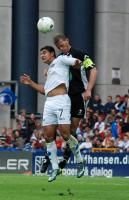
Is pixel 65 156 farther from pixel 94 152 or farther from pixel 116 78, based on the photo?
pixel 116 78

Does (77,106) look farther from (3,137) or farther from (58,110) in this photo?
(3,137)

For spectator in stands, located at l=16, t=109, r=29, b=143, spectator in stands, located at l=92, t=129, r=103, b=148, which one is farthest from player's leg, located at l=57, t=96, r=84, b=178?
spectator in stands, located at l=16, t=109, r=29, b=143

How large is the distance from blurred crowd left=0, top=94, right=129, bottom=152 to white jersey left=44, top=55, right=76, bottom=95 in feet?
35.1

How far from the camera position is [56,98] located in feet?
51.0

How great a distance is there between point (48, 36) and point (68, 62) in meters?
21.3

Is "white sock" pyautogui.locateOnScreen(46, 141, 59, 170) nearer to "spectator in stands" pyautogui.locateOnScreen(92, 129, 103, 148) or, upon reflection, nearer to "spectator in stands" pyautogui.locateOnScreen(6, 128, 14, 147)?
"spectator in stands" pyautogui.locateOnScreen(92, 129, 103, 148)

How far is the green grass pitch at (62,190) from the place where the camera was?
42.7 ft

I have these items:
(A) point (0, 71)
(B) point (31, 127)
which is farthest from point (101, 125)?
(A) point (0, 71)

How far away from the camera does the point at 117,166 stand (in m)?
24.6

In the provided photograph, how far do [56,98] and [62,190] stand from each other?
1.90 m

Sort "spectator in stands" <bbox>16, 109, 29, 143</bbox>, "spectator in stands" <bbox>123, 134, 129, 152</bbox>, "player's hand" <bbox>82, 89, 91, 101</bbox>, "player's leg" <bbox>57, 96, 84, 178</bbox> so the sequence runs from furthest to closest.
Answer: "spectator in stands" <bbox>16, 109, 29, 143</bbox>
"spectator in stands" <bbox>123, 134, 129, 152</bbox>
"player's leg" <bbox>57, 96, 84, 178</bbox>
"player's hand" <bbox>82, 89, 91, 101</bbox>

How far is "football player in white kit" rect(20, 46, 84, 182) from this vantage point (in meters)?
15.5

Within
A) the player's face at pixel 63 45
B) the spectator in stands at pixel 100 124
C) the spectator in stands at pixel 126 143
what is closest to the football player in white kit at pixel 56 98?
the player's face at pixel 63 45

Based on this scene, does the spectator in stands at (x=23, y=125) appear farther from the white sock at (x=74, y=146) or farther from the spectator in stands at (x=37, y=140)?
the white sock at (x=74, y=146)
